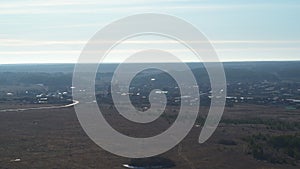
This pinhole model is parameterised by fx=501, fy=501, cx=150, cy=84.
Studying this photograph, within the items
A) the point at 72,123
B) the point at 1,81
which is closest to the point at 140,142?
the point at 72,123

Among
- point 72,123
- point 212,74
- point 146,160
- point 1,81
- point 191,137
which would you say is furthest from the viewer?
point 1,81

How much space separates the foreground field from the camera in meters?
28.9

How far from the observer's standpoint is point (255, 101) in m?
79.2

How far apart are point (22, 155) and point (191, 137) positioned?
45.1 ft

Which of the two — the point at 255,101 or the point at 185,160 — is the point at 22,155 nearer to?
the point at 185,160

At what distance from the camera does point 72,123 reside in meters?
49.0

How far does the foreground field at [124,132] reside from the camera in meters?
28.9

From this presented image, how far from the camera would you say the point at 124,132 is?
139 feet

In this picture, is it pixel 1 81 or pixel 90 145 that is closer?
pixel 90 145

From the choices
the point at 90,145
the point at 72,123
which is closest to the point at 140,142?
the point at 90,145

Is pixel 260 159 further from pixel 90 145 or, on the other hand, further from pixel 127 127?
pixel 127 127

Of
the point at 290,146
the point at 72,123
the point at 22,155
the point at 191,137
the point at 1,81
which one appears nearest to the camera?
the point at 22,155

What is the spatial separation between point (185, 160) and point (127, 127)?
1632cm

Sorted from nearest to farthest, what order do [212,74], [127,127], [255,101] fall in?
[127,127] < [255,101] < [212,74]
